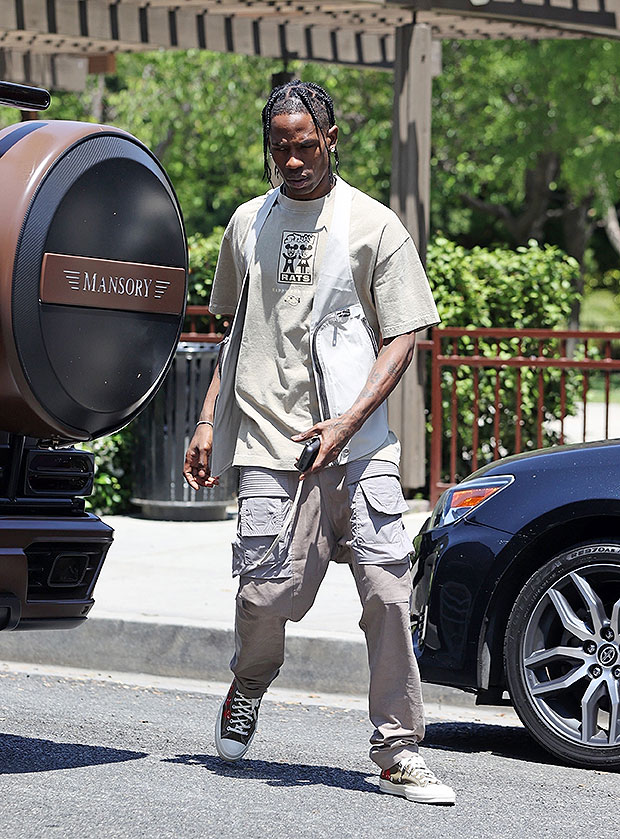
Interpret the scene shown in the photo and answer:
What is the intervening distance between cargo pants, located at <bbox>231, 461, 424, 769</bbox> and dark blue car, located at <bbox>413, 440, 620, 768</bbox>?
66 cm

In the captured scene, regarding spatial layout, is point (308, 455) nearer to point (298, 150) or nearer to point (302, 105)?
point (298, 150)

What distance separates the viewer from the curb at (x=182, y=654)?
6.17 metres

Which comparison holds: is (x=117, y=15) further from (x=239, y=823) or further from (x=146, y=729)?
(x=239, y=823)

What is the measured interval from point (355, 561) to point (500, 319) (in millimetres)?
6798

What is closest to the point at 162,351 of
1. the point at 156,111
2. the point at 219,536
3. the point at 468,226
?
the point at 219,536

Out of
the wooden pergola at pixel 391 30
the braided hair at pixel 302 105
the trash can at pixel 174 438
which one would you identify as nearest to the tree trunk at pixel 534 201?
the wooden pergola at pixel 391 30

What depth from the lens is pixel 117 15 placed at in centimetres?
1138

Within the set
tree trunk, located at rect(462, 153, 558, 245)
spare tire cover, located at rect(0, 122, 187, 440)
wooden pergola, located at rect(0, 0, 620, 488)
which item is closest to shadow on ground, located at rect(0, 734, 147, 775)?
spare tire cover, located at rect(0, 122, 187, 440)

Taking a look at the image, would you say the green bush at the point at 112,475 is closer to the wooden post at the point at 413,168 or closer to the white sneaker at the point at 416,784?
the wooden post at the point at 413,168

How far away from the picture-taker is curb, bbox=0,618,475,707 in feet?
20.2

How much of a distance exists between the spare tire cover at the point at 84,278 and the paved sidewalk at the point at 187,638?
2.11m

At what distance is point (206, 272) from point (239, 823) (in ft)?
23.0

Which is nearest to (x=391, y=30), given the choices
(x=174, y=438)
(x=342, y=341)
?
(x=174, y=438)

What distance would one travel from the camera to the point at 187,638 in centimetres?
647
